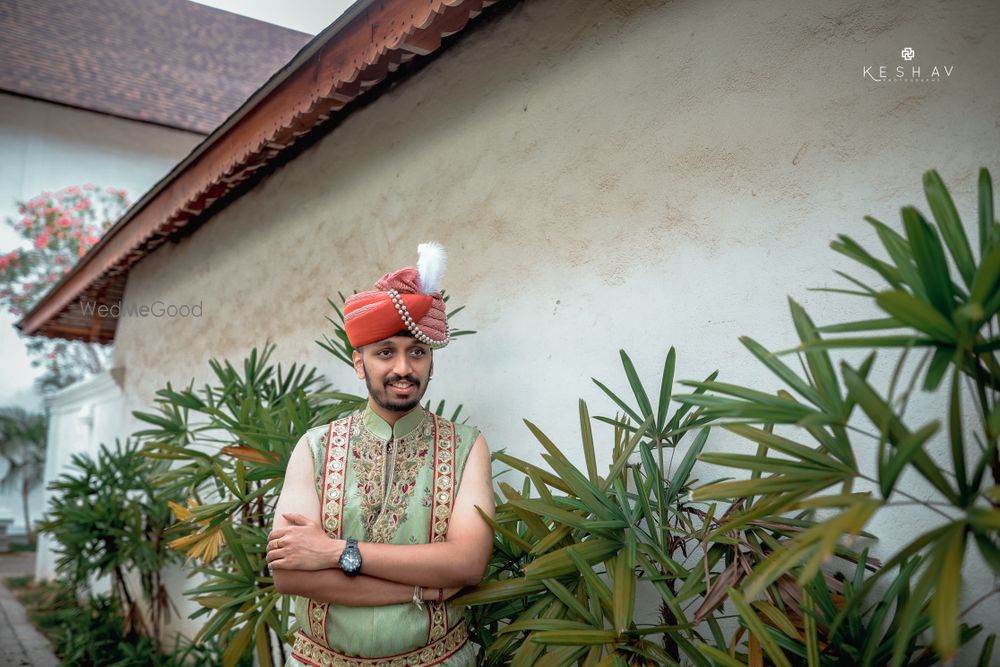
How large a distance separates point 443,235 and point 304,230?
139 centimetres

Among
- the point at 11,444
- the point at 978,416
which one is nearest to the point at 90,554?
the point at 978,416

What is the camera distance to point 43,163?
1352cm

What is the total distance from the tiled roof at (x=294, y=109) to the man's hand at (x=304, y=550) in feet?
5.36

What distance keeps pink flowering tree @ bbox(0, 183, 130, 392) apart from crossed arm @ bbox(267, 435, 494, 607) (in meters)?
13.1

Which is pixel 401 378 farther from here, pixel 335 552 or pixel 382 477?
pixel 335 552

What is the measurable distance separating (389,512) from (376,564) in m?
0.18

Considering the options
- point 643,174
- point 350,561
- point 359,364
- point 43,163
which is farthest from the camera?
point 43,163

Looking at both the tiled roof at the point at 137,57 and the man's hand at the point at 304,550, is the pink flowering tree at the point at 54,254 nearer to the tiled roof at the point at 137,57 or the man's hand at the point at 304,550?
the tiled roof at the point at 137,57

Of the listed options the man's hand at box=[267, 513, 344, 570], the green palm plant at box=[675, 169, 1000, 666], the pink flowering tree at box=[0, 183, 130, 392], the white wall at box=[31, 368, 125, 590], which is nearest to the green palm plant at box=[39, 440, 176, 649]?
the white wall at box=[31, 368, 125, 590]

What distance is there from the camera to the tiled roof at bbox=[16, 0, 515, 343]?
271 cm

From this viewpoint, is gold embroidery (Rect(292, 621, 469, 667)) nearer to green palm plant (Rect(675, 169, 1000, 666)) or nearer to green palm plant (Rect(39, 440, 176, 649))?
green palm plant (Rect(675, 169, 1000, 666))

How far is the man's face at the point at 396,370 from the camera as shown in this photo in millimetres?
1898

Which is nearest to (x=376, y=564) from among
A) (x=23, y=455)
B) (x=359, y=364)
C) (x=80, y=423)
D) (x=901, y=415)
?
(x=359, y=364)

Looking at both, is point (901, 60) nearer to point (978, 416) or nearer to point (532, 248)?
point (978, 416)
